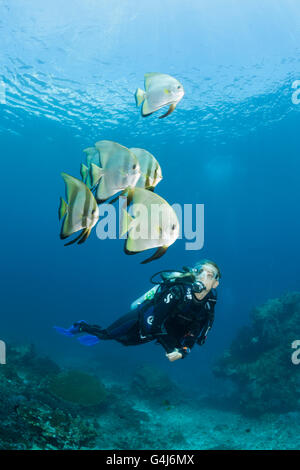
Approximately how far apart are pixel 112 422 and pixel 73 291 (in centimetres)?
10157

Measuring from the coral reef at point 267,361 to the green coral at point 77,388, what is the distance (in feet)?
18.6

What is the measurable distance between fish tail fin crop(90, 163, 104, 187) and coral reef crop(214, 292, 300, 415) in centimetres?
1150

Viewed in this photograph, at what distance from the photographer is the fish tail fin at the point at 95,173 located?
6.72 feet

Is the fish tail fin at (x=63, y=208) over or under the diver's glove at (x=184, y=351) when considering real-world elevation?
over

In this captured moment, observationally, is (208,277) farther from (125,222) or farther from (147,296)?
(125,222)

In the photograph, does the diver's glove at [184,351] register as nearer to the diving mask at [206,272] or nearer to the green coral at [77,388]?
the diving mask at [206,272]

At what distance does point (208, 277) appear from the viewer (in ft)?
13.5

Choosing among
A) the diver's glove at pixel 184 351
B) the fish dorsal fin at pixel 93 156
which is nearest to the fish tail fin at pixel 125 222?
the fish dorsal fin at pixel 93 156

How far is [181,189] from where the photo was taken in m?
52.5

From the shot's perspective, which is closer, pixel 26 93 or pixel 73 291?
pixel 26 93

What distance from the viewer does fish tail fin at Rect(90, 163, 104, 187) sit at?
205 centimetres

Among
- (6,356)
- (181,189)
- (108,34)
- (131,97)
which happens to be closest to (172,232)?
(6,356)

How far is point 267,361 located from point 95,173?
11767 mm

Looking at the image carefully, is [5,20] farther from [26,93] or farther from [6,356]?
[6,356]
